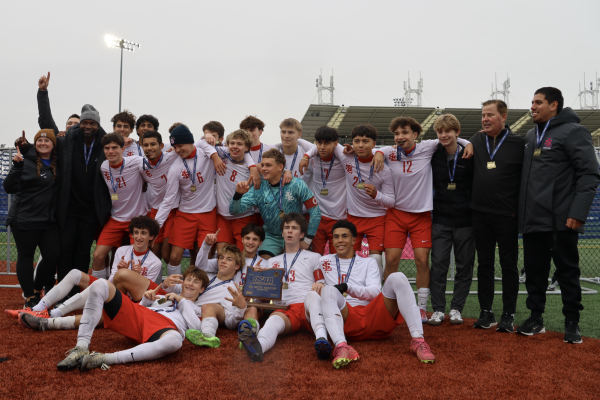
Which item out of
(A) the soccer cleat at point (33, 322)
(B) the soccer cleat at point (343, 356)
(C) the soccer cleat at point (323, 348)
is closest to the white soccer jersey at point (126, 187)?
(A) the soccer cleat at point (33, 322)

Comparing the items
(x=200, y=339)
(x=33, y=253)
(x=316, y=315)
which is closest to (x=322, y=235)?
(x=316, y=315)

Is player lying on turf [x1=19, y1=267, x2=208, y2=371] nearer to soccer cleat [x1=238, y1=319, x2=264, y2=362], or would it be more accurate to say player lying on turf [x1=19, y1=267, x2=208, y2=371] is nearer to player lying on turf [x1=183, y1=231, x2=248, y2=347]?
player lying on turf [x1=183, y1=231, x2=248, y2=347]

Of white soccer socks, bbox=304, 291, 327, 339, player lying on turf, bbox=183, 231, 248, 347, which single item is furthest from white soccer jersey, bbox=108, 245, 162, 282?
white soccer socks, bbox=304, 291, 327, 339

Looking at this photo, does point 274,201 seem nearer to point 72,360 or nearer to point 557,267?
point 72,360

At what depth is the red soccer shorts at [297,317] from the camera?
4.07 metres

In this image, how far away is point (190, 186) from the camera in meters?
5.40

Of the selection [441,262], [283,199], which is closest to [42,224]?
[283,199]

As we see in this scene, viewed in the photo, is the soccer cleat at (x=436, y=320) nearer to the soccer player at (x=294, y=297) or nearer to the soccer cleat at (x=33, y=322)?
the soccer player at (x=294, y=297)

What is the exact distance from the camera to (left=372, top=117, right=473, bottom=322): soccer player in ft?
16.3

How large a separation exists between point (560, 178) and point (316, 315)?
2.67 meters

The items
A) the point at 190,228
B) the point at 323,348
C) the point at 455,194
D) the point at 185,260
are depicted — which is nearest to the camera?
the point at 323,348

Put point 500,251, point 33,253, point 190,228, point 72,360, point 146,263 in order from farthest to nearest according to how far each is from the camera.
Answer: point 190,228
point 33,253
point 146,263
point 500,251
point 72,360

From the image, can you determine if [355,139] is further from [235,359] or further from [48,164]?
[48,164]

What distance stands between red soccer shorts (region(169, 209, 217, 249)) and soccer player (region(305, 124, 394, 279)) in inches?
58.0
